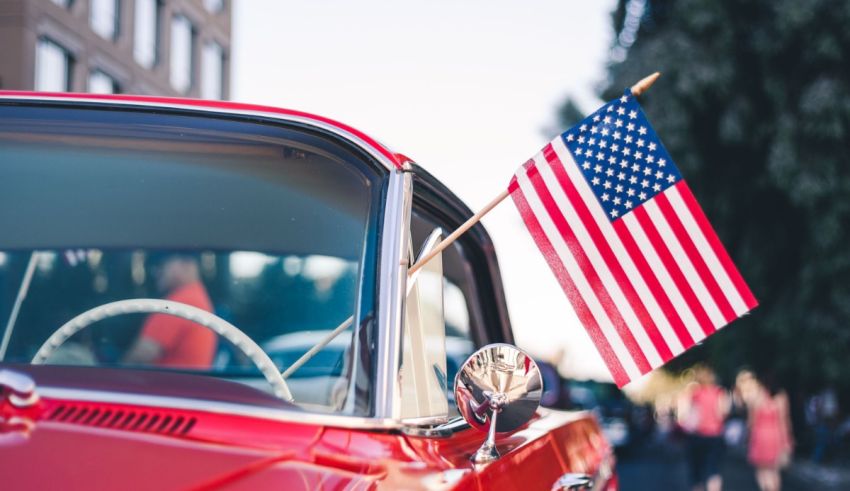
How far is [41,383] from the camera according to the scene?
6.24ft

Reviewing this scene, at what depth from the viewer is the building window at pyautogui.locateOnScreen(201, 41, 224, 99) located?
115 feet

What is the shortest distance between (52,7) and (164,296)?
22674 millimetres

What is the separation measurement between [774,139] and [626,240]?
15.2 m

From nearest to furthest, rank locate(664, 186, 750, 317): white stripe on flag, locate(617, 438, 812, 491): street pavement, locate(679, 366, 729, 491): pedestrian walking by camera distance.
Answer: locate(664, 186, 750, 317): white stripe on flag → locate(679, 366, 729, 491): pedestrian walking → locate(617, 438, 812, 491): street pavement

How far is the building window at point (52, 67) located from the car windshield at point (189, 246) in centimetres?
2032

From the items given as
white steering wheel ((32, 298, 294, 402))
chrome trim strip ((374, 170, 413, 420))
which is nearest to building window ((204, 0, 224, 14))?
white steering wheel ((32, 298, 294, 402))

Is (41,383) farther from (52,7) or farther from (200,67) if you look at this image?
(200,67)

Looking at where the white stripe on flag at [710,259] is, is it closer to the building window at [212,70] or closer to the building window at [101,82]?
the building window at [101,82]

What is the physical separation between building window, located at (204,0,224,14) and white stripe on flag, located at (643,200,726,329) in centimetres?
3408

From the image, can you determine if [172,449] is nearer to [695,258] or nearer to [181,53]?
[695,258]

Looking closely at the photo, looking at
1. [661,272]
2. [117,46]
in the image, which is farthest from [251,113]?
[117,46]

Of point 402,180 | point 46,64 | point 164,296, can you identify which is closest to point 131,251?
point 164,296

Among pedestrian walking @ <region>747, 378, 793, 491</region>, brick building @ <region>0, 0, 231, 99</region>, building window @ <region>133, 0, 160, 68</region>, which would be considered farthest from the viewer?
building window @ <region>133, 0, 160, 68</region>

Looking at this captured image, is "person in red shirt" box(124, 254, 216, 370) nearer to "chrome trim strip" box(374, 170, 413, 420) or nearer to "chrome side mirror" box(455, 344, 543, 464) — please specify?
"chrome trim strip" box(374, 170, 413, 420)
